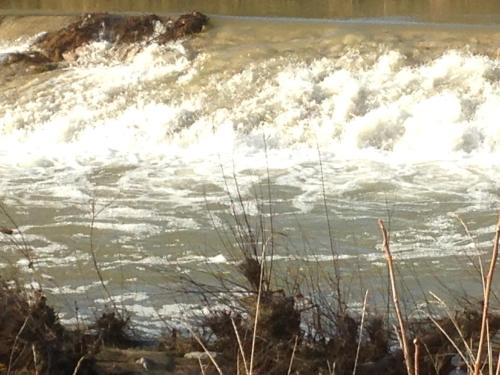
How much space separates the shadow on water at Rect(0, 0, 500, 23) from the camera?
18.1m

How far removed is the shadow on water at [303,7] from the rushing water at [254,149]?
194cm

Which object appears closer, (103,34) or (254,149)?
(254,149)

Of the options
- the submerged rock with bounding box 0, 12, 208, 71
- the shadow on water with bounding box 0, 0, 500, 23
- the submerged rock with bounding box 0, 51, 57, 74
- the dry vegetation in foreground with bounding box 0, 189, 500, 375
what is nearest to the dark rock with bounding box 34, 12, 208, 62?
the submerged rock with bounding box 0, 12, 208, 71

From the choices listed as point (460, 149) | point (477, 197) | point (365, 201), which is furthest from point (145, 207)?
point (460, 149)

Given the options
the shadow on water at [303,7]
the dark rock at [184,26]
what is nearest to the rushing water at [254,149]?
the dark rock at [184,26]

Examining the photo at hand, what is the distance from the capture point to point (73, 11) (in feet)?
72.2

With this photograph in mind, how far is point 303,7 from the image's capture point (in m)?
20.1

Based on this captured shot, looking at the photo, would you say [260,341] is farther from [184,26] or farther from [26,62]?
[26,62]

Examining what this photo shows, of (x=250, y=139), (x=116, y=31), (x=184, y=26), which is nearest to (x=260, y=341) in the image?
(x=250, y=139)

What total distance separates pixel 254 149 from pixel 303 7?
8.54 m

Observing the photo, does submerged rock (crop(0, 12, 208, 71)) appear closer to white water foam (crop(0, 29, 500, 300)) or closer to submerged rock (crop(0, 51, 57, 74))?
submerged rock (crop(0, 51, 57, 74))

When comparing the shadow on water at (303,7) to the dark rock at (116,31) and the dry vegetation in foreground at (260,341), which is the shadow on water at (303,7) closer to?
the dark rock at (116,31)

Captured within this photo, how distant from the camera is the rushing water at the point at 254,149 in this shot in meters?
7.91

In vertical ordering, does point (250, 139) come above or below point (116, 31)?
below
